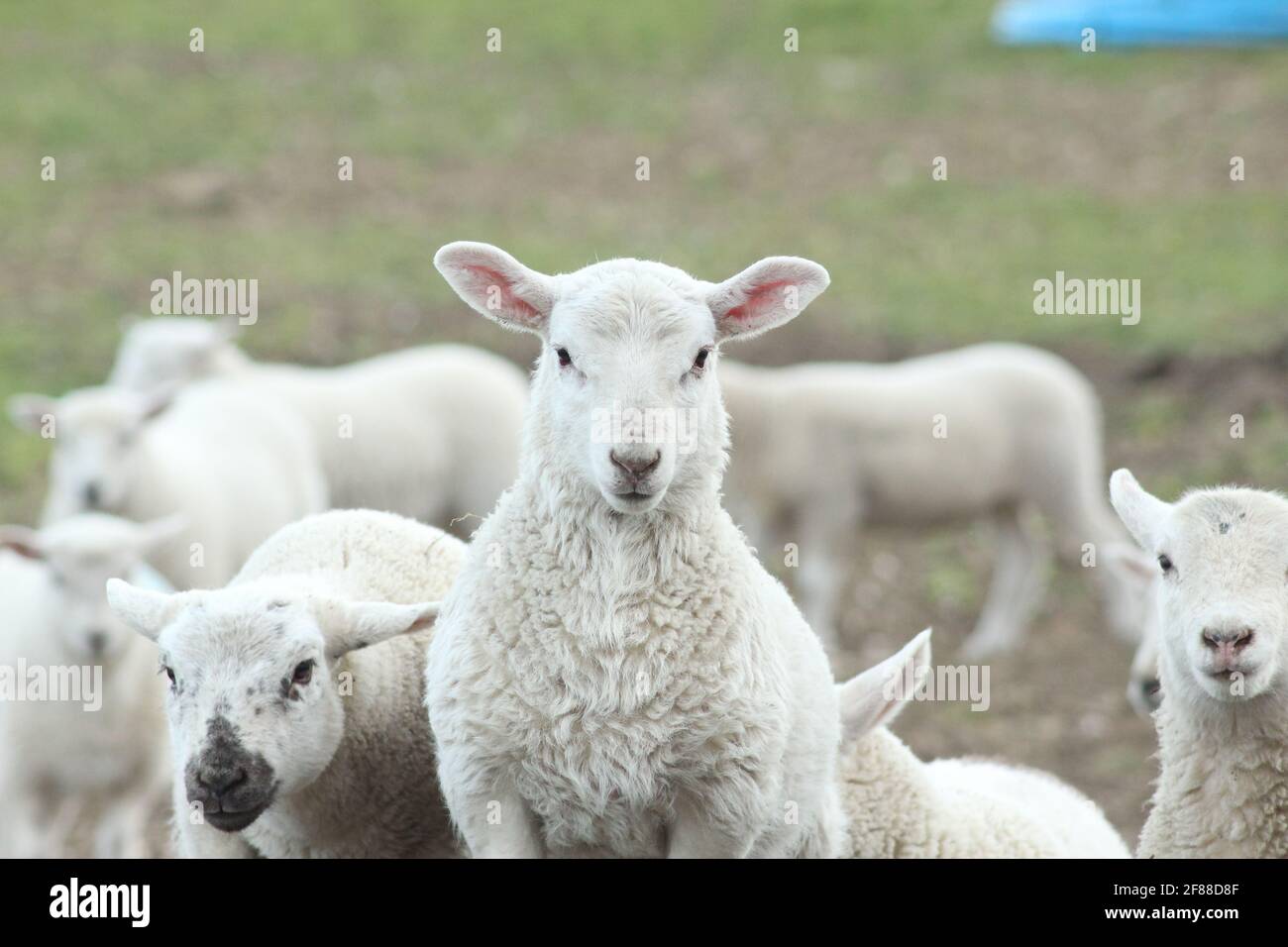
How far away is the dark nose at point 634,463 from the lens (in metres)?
3.71

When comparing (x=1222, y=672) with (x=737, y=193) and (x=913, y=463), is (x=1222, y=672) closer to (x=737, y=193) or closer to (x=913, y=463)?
(x=913, y=463)

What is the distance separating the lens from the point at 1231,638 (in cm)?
389

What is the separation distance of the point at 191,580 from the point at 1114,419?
22.0 ft

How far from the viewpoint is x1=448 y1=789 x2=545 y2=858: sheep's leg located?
3816 mm

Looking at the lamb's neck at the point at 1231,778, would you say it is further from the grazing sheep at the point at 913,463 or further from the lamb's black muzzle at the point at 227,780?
the grazing sheep at the point at 913,463

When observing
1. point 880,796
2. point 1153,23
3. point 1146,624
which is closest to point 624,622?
point 880,796

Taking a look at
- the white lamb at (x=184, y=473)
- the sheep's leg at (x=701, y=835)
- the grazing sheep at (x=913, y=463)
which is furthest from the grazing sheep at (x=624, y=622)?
the grazing sheep at (x=913, y=463)

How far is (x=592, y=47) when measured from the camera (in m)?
22.2

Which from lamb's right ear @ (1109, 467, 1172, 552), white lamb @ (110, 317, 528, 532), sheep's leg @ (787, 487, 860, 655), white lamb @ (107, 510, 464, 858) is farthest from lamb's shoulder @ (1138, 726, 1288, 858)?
sheep's leg @ (787, 487, 860, 655)

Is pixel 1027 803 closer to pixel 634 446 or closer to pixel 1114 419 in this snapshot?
pixel 634 446

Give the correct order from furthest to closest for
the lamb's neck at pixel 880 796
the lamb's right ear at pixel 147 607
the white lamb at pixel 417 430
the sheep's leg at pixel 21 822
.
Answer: the white lamb at pixel 417 430
the sheep's leg at pixel 21 822
the lamb's neck at pixel 880 796
the lamb's right ear at pixel 147 607

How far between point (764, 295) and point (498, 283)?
1.93 feet
